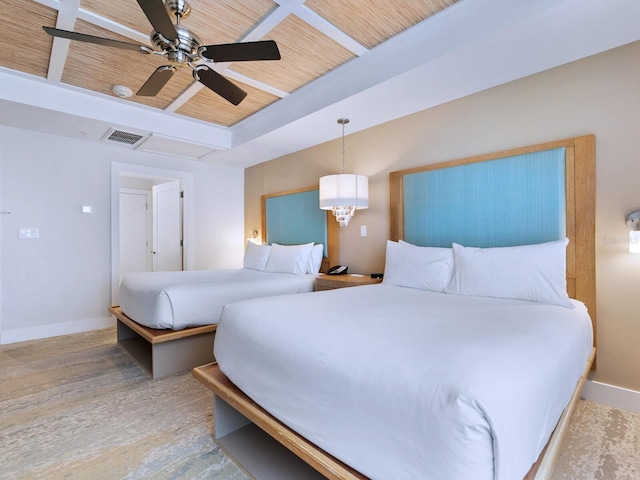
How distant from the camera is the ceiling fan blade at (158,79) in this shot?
2.09 metres

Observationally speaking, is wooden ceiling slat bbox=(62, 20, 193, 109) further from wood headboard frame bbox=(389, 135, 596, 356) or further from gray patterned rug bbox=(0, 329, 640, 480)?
wood headboard frame bbox=(389, 135, 596, 356)

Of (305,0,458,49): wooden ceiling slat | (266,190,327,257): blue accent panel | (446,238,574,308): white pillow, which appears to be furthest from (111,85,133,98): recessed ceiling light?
(446,238,574,308): white pillow

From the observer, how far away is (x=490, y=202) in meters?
2.63

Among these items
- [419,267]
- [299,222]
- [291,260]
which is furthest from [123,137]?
[419,267]

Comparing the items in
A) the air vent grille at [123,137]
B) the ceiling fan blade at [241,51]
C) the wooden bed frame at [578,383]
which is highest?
the air vent grille at [123,137]

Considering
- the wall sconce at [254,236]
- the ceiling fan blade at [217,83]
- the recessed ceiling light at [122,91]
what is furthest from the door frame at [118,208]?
the ceiling fan blade at [217,83]

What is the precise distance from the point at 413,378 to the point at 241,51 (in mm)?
1908

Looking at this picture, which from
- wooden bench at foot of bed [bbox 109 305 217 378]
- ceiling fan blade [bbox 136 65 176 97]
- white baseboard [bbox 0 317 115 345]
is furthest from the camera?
white baseboard [bbox 0 317 115 345]

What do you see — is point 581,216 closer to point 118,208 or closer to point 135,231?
point 118,208

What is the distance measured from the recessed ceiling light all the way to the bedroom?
1.24 metres

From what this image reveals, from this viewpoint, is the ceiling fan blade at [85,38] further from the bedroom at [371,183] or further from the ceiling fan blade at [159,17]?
the bedroom at [371,183]

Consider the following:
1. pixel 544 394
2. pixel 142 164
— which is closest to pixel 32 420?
pixel 544 394

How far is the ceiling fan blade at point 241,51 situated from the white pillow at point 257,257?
261cm

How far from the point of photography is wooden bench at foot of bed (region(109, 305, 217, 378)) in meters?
2.55
